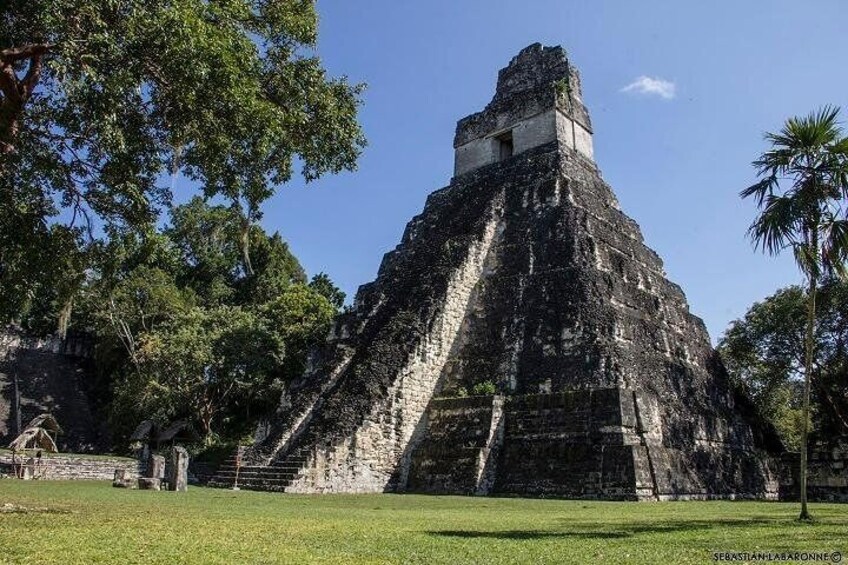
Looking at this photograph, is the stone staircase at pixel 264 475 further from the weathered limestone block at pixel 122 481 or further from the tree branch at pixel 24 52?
the tree branch at pixel 24 52

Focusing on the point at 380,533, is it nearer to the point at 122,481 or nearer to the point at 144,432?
the point at 122,481

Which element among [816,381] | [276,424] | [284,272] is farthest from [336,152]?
[284,272]

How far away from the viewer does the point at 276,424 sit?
1666cm

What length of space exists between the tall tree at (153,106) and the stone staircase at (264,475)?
19.5 ft

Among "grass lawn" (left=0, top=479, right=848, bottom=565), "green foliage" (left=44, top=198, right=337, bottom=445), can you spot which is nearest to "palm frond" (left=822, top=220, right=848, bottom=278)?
"grass lawn" (left=0, top=479, right=848, bottom=565)

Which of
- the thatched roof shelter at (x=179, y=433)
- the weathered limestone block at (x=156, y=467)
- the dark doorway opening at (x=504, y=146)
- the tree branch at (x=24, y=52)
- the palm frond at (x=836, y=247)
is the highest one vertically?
the dark doorway opening at (x=504, y=146)

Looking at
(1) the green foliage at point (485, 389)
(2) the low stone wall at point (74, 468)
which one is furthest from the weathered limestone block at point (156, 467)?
(1) the green foliage at point (485, 389)

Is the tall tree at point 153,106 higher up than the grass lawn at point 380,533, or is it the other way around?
the tall tree at point 153,106

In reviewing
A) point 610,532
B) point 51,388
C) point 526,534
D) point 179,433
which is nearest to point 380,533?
point 526,534

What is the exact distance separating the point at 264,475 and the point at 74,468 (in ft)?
25.1

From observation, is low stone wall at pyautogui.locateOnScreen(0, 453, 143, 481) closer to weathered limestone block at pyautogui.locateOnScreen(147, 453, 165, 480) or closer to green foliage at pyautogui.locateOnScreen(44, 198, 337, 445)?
weathered limestone block at pyautogui.locateOnScreen(147, 453, 165, 480)

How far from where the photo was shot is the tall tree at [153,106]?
21.9 feet

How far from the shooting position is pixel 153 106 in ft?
27.1

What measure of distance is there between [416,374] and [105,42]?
11.1 metres
